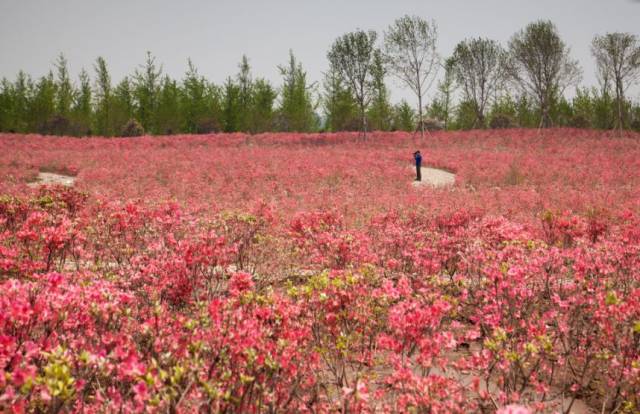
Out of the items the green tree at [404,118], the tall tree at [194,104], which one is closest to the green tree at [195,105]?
the tall tree at [194,104]

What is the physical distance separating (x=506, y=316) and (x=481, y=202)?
1045 centimetres

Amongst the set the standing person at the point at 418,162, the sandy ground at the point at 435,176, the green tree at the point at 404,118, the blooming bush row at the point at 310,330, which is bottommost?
the blooming bush row at the point at 310,330

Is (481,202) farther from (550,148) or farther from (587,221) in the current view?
(550,148)

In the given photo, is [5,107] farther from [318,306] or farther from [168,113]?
[318,306]

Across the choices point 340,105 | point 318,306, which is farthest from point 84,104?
point 318,306

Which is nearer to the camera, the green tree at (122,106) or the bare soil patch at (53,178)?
the bare soil patch at (53,178)

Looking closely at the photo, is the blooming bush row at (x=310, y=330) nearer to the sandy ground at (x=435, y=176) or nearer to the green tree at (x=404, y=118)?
the sandy ground at (x=435, y=176)

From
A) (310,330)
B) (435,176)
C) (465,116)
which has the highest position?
(465,116)

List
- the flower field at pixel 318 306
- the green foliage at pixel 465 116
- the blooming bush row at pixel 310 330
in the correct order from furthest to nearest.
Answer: the green foliage at pixel 465 116
the flower field at pixel 318 306
the blooming bush row at pixel 310 330

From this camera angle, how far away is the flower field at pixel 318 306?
3.09 metres

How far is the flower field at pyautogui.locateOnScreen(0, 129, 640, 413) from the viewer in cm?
309

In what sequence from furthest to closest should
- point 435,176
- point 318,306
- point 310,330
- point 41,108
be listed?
point 41,108, point 435,176, point 318,306, point 310,330

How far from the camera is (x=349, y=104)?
2272 inches

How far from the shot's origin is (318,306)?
4.33m
